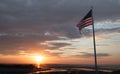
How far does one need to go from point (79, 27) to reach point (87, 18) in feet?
4.29

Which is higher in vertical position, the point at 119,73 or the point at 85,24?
the point at 85,24

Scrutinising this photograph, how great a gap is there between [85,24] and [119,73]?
45459mm

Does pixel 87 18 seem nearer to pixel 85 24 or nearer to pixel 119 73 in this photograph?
pixel 85 24

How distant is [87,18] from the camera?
103ft

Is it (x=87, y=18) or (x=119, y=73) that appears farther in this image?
(x=119, y=73)

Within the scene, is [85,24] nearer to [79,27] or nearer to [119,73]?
[79,27]

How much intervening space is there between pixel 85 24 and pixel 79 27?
92cm

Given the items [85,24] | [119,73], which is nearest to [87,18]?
[85,24]

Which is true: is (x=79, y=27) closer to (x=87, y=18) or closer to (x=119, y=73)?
(x=87, y=18)

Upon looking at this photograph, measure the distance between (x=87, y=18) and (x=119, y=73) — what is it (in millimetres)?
45413

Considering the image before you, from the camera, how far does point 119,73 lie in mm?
73938

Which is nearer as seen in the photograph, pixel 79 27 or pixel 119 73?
pixel 79 27

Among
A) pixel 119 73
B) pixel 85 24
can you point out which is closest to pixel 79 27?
pixel 85 24

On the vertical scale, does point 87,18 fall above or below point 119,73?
above
